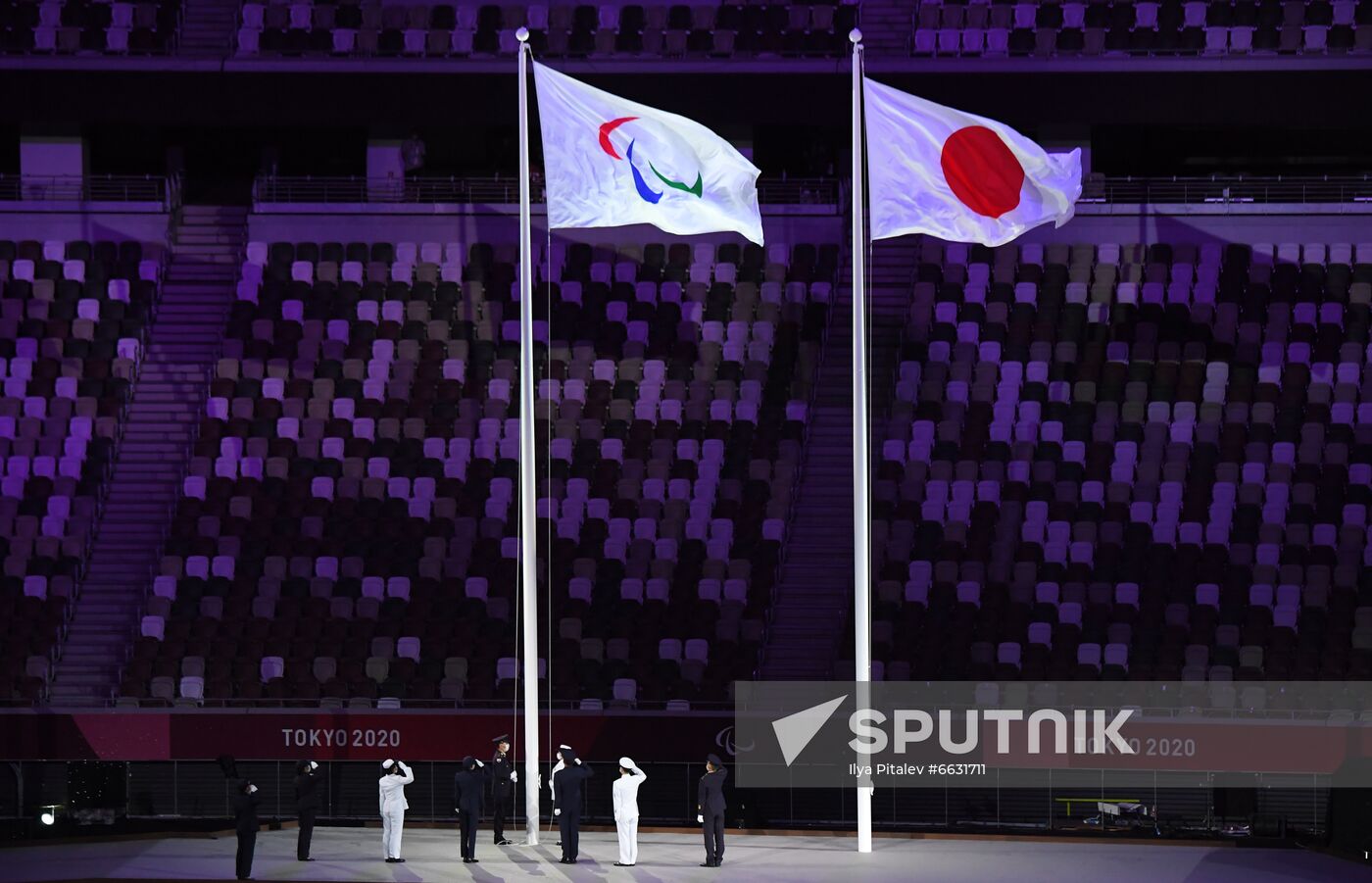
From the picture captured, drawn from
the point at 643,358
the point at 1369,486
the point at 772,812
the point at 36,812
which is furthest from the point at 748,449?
the point at 36,812

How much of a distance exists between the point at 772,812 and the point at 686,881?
20.8 ft

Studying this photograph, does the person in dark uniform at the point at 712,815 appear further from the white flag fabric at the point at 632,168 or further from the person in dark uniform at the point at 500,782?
the white flag fabric at the point at 632,168

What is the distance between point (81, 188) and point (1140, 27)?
19.1m

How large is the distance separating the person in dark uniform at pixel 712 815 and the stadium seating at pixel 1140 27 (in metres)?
18.0

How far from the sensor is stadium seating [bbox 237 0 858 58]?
39.3m

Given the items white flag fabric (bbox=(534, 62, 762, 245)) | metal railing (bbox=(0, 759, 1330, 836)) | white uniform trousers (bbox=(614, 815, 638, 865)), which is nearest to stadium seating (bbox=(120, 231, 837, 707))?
metal railing (bbox=(0, 759, 1330, 836))

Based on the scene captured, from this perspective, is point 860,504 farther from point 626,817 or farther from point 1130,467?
point 1130,467

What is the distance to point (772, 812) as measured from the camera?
1168 inches

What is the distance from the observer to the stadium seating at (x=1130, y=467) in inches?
1229

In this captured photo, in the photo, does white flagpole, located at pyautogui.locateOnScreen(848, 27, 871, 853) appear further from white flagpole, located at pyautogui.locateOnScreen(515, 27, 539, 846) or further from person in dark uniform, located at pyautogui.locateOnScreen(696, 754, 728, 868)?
white flagpole, located at pyautogui.locateOnScreen(515, 27, 539, 846)

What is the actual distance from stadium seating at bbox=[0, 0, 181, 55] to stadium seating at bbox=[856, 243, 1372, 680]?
47.7ft

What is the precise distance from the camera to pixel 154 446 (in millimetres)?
35969

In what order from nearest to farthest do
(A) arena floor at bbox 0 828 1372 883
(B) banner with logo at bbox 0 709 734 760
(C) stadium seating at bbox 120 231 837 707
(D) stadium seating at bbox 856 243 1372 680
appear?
(A) arena floor at bbox 0 828 1372 883
(B) banner with logo at bbox 0 709 734 760
(D) stadium seating at bbox 856 243 1372 680
(C) stadium seating at bbox 120 231 837 707

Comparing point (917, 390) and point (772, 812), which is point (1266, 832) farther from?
point (917, 390)
